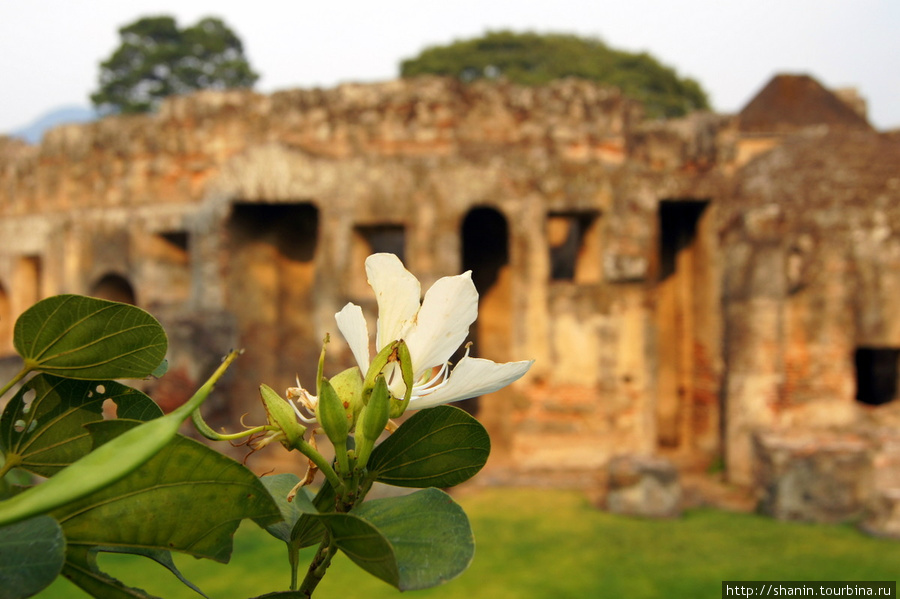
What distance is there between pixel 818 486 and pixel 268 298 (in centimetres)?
700

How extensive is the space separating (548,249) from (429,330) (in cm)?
884

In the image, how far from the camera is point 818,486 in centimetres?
743

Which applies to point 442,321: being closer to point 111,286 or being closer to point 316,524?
point 316,524

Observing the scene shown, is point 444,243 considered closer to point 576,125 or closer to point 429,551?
point 576,125

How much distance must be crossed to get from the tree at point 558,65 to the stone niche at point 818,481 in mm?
20491

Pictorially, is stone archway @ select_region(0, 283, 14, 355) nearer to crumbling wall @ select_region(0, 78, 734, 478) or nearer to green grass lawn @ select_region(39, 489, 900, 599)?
crumbling wall @ select_region(0, 78, 734, 478)

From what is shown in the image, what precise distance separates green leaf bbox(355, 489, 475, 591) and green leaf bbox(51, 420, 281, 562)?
10 centimetres

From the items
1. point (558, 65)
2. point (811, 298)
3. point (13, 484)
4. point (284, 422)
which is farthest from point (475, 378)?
point (558, 65)

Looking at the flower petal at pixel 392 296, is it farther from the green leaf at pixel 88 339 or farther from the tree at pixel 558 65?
the tree at pixel 558 65

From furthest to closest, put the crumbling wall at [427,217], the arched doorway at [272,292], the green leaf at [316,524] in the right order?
the arched doorway at [272,292] → the crumbling wall at [427,217] → the green leaf at [316,524]

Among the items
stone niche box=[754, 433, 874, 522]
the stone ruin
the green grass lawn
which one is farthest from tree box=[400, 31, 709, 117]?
the green grass lawn

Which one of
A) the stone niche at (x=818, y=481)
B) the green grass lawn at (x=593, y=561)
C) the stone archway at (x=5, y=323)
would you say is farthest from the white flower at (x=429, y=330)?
the stone archway at (x=5, y=323)

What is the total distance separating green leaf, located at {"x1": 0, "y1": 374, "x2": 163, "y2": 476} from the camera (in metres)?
0.67

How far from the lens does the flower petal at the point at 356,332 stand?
2.38 ft
